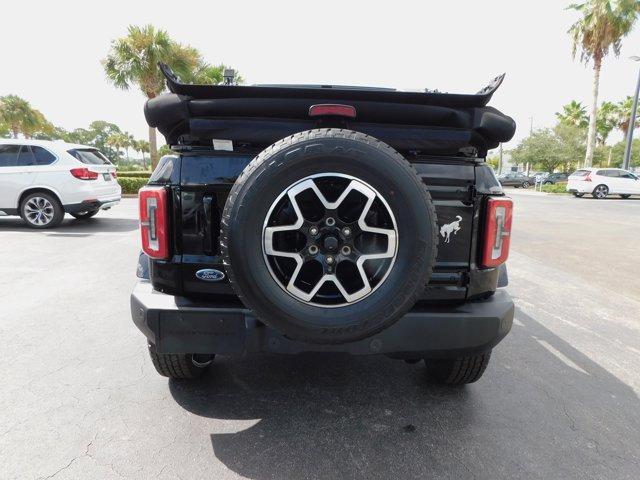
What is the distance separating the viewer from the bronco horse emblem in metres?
2.14

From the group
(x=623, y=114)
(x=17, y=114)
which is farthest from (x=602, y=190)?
(x=17, y=114)

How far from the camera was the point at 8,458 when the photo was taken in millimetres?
1990

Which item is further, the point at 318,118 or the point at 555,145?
the point at 555,145

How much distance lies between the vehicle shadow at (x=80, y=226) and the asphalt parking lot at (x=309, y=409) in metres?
4.75

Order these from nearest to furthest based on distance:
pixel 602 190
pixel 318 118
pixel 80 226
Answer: pixel 318 118 < pixel 80 226 < pixel 602 190

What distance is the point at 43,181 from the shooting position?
864 cm

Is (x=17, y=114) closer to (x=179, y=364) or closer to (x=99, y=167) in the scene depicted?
(x=99, y=167)

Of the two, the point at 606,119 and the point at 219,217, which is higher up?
the point at 606,119

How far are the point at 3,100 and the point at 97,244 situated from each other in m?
48.5

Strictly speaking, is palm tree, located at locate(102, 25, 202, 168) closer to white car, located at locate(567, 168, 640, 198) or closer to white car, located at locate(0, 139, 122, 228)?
white car, located at locate(0, 139, 122, 228)

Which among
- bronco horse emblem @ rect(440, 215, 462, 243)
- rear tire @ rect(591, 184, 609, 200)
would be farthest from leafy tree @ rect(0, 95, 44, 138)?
bronco horse emblem @ rect(440, 215, 462, 243)

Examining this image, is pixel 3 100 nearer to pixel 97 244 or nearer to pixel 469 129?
pixel 97 244

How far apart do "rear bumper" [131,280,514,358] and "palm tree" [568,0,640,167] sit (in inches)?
1066

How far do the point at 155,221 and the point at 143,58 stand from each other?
21195mm
